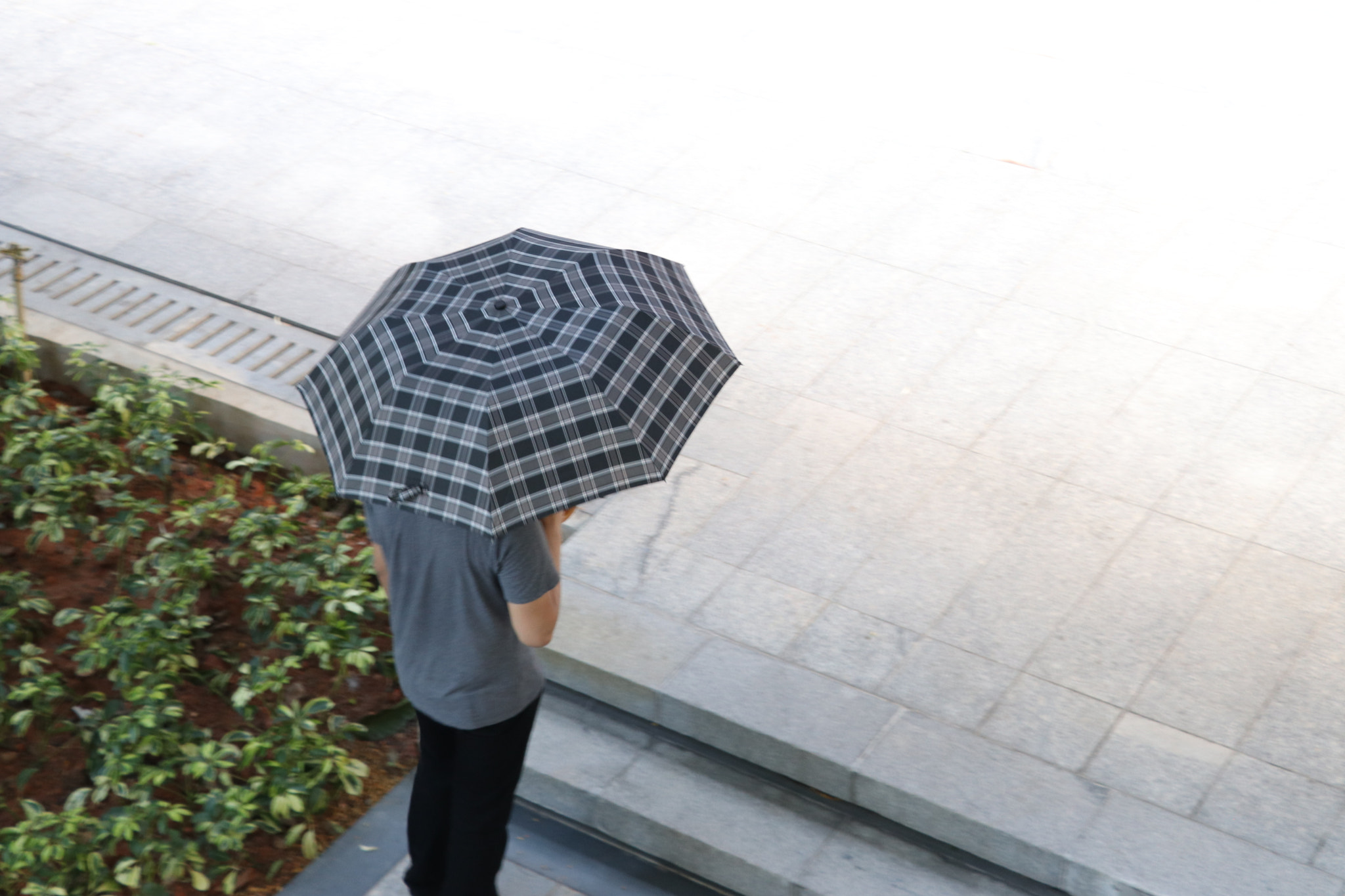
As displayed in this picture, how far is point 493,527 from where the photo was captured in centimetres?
281

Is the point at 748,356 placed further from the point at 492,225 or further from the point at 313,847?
the point at 313,847

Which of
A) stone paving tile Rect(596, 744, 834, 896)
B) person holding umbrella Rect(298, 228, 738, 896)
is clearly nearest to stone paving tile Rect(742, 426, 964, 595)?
stone paving tile Rect(596, 744, 834, 896)

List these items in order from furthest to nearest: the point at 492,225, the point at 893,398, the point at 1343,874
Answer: the point at 492,225
the point at 893,398
the point at 1343,874

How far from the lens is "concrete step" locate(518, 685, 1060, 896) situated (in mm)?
3932

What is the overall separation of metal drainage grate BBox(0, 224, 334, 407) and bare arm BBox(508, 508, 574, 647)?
267 centimetres

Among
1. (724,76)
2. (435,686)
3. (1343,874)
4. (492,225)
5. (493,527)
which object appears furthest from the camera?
(724,76)

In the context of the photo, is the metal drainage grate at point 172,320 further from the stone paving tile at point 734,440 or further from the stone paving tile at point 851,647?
the stone paving tile at point 851,647

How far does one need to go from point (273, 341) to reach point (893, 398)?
2.70m

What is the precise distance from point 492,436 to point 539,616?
451 mm

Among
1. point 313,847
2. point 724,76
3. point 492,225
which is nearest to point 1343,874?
point 313,847

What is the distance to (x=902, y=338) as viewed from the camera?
6.13 m

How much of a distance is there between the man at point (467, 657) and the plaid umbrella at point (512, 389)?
118 millimetres

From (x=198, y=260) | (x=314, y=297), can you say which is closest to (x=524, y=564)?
(x=314, y=297)

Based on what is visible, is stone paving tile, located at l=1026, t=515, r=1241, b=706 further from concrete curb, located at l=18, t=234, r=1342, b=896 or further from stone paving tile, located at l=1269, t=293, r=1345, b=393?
stone paving tile, located at l=1269, t=293, r=1345, b=393
